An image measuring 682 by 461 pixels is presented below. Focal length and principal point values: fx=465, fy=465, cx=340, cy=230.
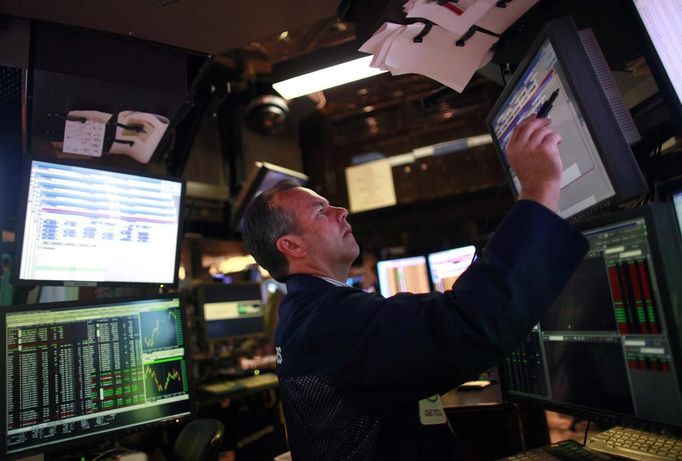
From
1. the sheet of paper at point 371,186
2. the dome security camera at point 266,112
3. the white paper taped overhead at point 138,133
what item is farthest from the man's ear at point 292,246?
the sheet of paper at point 371,186

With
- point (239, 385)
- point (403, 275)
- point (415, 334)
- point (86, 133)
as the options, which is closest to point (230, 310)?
point (239, 385)

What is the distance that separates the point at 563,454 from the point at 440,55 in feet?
3.30

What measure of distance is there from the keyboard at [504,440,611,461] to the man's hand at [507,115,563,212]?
21.5 inches

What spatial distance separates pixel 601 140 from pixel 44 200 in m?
1.52

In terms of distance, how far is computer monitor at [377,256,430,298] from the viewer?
256cm

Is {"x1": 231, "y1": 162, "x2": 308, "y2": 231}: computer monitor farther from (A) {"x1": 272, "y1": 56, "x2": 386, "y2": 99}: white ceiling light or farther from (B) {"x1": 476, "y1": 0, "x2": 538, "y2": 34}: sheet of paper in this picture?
(B) {"x1": 476, "y1": 0, "x2": 538, "y2": 34}: sheet of paper

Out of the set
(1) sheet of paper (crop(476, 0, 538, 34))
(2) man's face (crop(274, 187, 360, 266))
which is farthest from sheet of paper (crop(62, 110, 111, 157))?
(1) sheet of paper (crop(476, 0, 538, 34))

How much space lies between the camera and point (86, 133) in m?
1.64

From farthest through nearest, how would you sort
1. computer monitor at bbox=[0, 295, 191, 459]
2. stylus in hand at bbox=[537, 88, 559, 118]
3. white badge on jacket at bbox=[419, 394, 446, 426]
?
computer monitor at bbox=[0, 295, 191, 459]
white badge on jacket at bbox=[419, 394, 446, 426]
stylus in hand at bbox=[537, 88, 559, 118]

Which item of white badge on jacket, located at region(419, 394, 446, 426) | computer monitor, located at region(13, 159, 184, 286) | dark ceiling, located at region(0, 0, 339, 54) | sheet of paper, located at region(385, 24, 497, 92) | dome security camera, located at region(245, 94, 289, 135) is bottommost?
white badge on jacket, located at region(419, 394, 446, 426)

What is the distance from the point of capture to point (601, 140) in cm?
82

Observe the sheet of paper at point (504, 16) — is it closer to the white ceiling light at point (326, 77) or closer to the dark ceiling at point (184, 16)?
the dark ceiling at point (184, 16)

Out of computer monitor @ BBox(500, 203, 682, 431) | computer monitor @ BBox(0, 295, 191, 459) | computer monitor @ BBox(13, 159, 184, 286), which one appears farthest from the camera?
computer monitor @ BBox(13, 159, 184, 286)

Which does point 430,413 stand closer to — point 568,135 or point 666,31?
point 568,135
